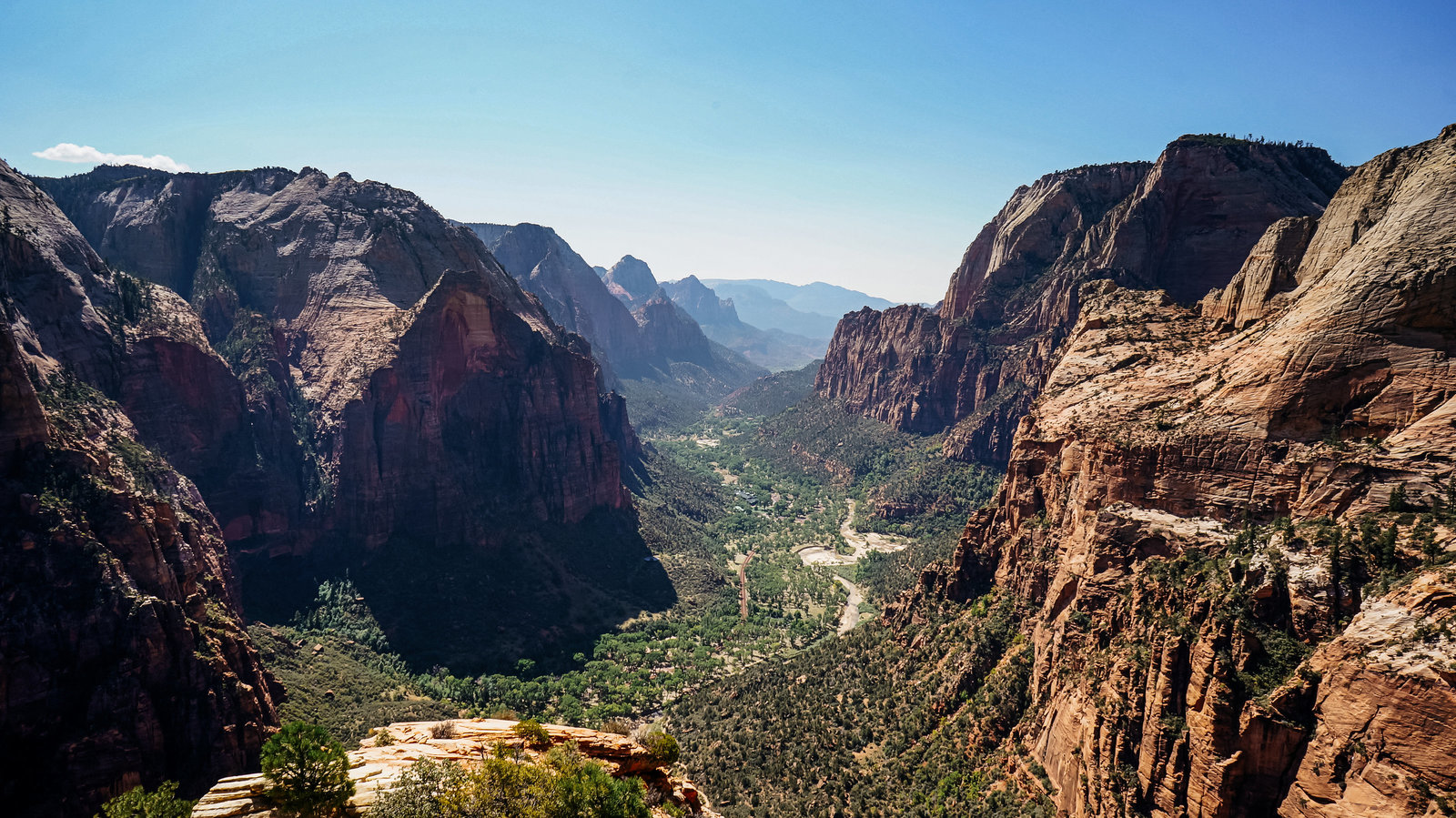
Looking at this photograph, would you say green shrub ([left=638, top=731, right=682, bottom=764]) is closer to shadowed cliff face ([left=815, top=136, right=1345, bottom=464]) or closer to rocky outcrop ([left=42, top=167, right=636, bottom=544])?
shadowed cliff face ([left=815, top=136, right=1345, bottom=464])

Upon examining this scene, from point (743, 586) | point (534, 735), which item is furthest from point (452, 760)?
point (743, 586)

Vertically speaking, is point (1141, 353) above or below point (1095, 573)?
above

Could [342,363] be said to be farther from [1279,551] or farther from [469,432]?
[1279,551]

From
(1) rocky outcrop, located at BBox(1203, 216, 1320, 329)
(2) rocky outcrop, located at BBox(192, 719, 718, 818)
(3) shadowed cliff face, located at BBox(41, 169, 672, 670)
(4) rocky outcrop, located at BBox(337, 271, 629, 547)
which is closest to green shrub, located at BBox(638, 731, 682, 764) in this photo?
(2) rocky outcrop, located at BBox(192, 719, 718, 818)

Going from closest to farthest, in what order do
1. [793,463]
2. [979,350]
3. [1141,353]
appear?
1. [1141,353]
2. [979,350]
3. [793,463]

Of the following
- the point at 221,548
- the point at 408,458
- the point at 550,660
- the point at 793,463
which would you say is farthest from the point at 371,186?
the point at 793,463

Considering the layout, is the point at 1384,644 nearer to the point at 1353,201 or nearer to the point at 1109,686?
the point at 1109,686
